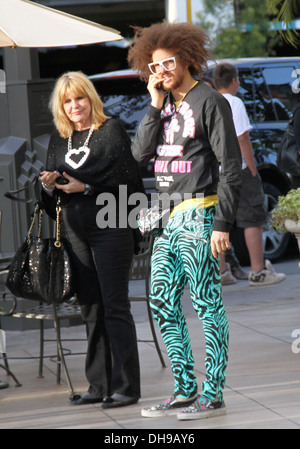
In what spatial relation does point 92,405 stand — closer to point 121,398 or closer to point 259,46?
point 121,398

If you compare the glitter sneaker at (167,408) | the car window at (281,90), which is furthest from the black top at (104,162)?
the car window at (281,90)

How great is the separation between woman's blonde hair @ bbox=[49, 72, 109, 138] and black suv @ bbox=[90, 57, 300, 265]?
4.31m

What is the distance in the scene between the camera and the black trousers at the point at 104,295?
523 centimetres

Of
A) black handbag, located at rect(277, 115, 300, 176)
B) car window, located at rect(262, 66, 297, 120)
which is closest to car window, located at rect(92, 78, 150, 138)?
car window, located at rect(262, 66, 297, 120)

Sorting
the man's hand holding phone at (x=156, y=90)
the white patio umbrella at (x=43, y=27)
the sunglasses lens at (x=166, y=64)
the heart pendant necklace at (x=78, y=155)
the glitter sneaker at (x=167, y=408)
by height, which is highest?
the white patio umbrella at (x=43, y=27)

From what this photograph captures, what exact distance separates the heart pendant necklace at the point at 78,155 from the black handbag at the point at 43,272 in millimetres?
271

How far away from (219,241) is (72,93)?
1.24 meters

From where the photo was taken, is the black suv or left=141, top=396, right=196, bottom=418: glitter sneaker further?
the black suv

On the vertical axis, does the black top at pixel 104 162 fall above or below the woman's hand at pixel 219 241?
above

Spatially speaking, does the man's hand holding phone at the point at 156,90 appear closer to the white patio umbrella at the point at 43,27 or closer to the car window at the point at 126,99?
the white patio umbrella at the point at 43,27

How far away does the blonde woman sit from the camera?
17.1 ft

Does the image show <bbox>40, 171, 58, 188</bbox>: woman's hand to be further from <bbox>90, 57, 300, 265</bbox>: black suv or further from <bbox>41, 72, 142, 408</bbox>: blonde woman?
<bbox>90, 57, 300, 265</bbox>: black suv

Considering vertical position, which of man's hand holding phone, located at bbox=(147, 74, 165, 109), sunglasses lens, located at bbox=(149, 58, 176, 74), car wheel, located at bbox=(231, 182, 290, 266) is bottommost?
car wheel, located at bbox=(231, 182, 290, 266)

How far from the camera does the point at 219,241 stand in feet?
15.4
